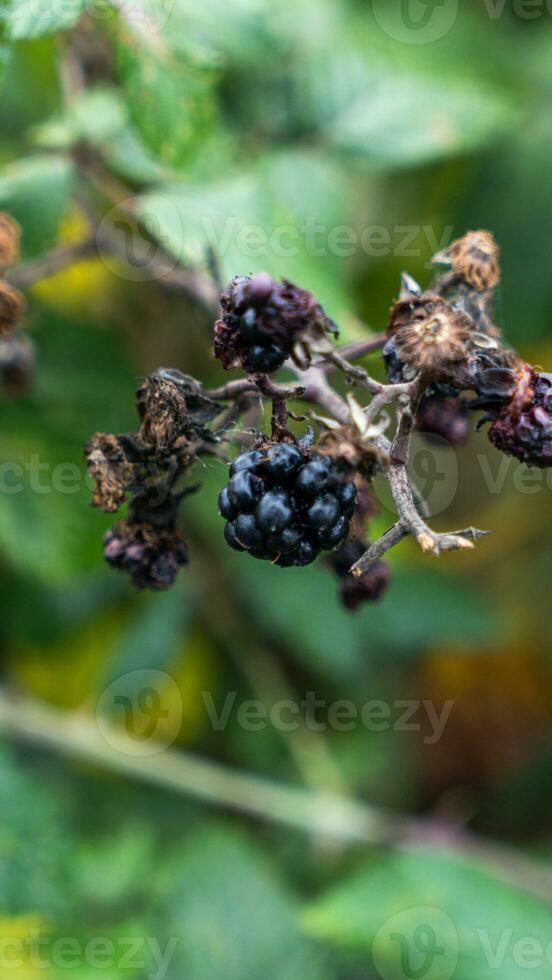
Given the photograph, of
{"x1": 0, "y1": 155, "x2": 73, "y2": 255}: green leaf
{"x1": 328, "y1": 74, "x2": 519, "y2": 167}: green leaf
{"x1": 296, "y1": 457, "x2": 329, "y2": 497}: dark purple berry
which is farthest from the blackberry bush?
{"x1": 328, "y1": 74, "x2": 519, "y2": 167}: green leaf

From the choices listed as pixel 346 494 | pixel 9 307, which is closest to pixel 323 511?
pixel 346 494

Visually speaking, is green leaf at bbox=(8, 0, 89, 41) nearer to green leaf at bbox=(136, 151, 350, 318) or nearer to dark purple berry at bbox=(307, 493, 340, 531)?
green leaf at bbox=(136, 151, 350, 318)

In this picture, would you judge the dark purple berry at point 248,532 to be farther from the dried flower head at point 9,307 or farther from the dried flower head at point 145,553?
the dried flower head at point 9,307

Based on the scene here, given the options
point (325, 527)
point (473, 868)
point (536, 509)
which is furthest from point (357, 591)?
point (536, 509)

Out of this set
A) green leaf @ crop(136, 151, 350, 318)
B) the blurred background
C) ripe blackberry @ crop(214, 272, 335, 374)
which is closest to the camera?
ripe blackberry @ crop(214, 272, 335, 374)

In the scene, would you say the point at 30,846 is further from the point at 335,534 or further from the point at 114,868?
the point at 335,534

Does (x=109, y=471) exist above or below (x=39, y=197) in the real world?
below
